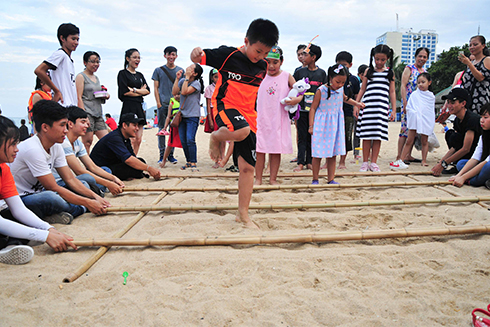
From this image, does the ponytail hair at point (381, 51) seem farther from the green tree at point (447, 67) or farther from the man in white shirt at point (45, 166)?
the green tree at point (447, 67)

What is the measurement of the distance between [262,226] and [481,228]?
160 centimetres

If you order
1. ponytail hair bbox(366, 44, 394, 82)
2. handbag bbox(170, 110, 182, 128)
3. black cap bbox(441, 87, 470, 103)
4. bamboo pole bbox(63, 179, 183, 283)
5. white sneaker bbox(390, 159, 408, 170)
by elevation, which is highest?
ponytail hair bbox(366, 44, 394, 82)

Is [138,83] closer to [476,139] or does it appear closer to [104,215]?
[104,215]

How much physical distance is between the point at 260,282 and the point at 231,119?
131 centimetres

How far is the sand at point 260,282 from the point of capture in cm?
156

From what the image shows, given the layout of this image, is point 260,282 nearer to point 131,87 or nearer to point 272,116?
point 272,116

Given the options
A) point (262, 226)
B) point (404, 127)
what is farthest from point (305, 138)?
point (262, 226)

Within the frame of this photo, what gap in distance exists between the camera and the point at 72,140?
3.49 m

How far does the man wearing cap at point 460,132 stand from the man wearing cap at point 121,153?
4.09m

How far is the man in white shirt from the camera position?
8.66 ft

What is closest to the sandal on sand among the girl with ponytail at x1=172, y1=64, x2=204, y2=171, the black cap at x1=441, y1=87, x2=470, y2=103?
the black cap at x1=441, y1=87, x2=470, y2=103

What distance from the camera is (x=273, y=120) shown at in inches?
166

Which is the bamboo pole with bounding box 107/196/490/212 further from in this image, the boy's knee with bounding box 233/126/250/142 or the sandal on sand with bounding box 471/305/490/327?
the sandal on sand with bounding box 471/305/490/327

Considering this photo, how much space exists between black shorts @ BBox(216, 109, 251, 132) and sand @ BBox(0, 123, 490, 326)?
0.82m
